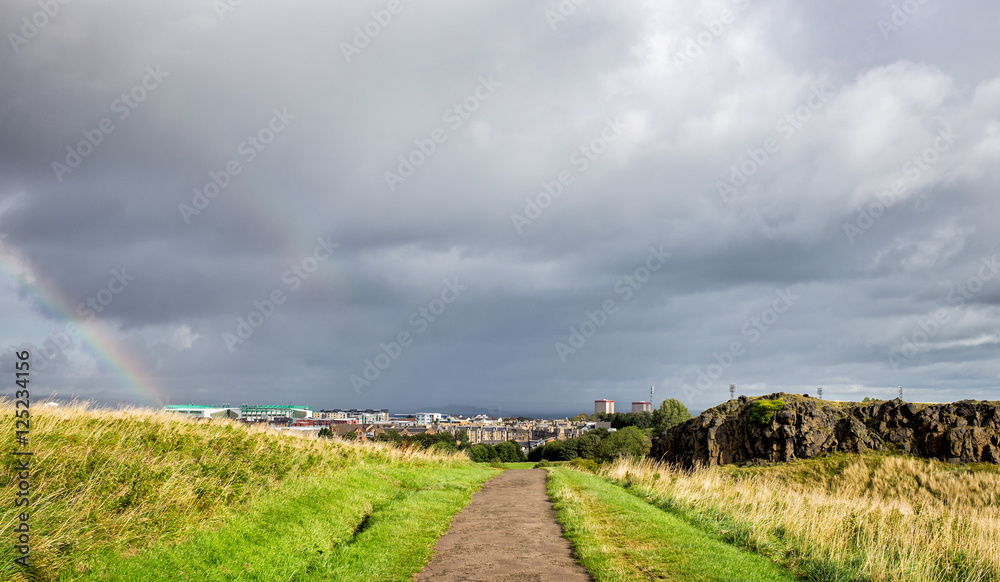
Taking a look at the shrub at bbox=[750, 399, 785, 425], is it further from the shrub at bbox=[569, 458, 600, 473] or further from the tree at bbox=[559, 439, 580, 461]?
the tree at bbox=[559, 439, 580, 461]

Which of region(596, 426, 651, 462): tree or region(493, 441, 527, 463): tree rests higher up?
region(596, 426, 651, 462): tree

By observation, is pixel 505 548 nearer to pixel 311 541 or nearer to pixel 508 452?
pixel 311 541

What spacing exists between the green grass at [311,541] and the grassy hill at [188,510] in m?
0.03

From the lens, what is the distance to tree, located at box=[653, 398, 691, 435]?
127 m

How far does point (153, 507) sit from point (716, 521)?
12407 millimetres

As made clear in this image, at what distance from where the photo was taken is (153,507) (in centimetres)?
943

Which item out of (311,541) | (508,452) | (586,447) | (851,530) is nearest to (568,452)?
(586,447)

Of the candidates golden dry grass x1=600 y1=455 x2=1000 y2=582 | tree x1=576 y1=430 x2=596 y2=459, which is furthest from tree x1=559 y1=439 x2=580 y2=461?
golden dry grass x1=600 y1=455 x2=1000 y2=582

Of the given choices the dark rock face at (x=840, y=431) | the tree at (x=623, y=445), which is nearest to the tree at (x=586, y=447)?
the tree at (x=623, y=445)

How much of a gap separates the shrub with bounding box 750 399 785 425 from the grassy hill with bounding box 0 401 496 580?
3648 cm

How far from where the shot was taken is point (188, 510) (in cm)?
1007

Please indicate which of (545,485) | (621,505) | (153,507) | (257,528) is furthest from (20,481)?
(545,485)

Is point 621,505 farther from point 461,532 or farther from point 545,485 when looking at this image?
point 545,485

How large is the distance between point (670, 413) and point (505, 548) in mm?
125636
